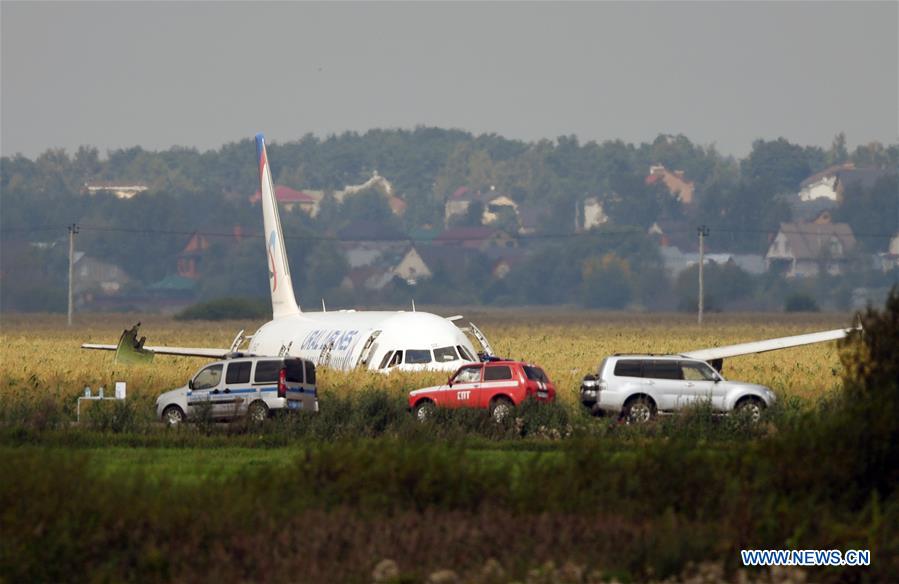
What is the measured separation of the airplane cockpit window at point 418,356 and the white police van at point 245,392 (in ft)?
22.3

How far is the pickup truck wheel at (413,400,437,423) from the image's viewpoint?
1351 inches

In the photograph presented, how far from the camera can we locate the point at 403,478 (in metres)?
19.7

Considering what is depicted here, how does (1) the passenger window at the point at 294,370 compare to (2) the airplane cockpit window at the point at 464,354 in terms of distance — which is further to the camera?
(2) the airplane cockpit window at the point at 464,354

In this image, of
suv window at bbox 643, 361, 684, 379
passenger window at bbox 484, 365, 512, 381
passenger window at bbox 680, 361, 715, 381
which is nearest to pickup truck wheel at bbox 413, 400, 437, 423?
passenger window at bbox 484, 365, 512, 381

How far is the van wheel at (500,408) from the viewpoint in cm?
3518

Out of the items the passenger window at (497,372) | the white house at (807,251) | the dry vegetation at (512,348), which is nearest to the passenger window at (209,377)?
the dry vegetation at (512,348)

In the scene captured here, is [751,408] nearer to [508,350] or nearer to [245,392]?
[245,392]

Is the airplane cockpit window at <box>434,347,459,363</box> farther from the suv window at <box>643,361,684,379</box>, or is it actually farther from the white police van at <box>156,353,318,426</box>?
the suv window at <box>643,361,684,379</box>

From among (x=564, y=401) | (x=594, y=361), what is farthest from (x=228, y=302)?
(x=564, y=401)

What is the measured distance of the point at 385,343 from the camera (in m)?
44.6

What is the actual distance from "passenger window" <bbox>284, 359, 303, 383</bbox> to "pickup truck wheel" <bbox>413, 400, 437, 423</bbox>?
272 centimetres

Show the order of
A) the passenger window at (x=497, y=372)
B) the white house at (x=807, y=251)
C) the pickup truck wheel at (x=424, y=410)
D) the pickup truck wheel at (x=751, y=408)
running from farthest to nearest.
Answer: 1. the white house at (x=807, y=251)
2. the passenger window at (x=497, y=372)
3. the pickup truck wheel at (x=424, y=410)
4. the pickup truck wheel at (x=751, y=408)

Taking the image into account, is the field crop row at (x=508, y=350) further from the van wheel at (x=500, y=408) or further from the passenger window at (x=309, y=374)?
the van wheel at (x=500, y=408)

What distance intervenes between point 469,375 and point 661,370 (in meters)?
4.43
